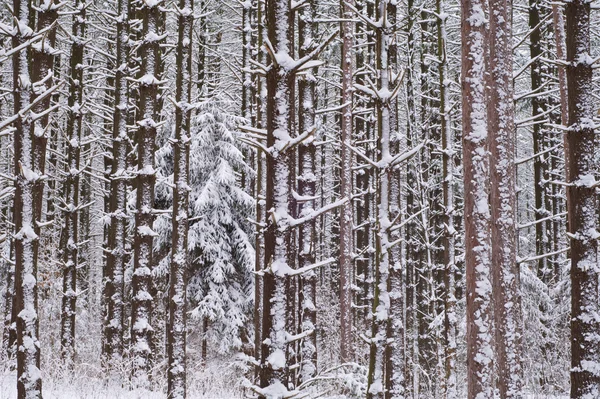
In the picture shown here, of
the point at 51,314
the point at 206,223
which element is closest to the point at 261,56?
the point at 206,223

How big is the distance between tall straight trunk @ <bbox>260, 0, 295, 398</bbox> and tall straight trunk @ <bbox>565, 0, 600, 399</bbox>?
5.16 meters

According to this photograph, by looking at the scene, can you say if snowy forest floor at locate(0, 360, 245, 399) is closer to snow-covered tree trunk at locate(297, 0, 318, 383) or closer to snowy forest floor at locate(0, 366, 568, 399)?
snowy forest floor at locate(0, 366, 568, 399)

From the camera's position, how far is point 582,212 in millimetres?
8016

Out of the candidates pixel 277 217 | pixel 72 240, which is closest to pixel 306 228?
pixel 72 240

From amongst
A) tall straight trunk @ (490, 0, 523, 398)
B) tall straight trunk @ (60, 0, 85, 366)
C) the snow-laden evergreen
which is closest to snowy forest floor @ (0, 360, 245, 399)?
tall straight trunk @ (60, 0, 85, 366)

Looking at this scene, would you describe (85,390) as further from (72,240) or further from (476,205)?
(72,240)

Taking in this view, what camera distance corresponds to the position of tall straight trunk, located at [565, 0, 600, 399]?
761 cm

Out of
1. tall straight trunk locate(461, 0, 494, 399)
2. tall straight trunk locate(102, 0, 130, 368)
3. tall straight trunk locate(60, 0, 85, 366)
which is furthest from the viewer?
tall straight trunk locate(60, 0, 85, 366)

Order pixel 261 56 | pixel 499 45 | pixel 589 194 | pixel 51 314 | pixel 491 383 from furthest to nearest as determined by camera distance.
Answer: pixel 51 314 → pixel 261 56 → pixel 499 45 → pixel 589 194 → pixel 491 383

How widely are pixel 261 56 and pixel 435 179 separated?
10258mm

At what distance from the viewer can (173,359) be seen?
9.86 meters

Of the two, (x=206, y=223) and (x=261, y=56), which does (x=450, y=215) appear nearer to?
(x=261, y=56)

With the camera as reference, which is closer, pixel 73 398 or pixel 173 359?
pixel 73 398

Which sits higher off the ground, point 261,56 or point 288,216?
point 261,56
